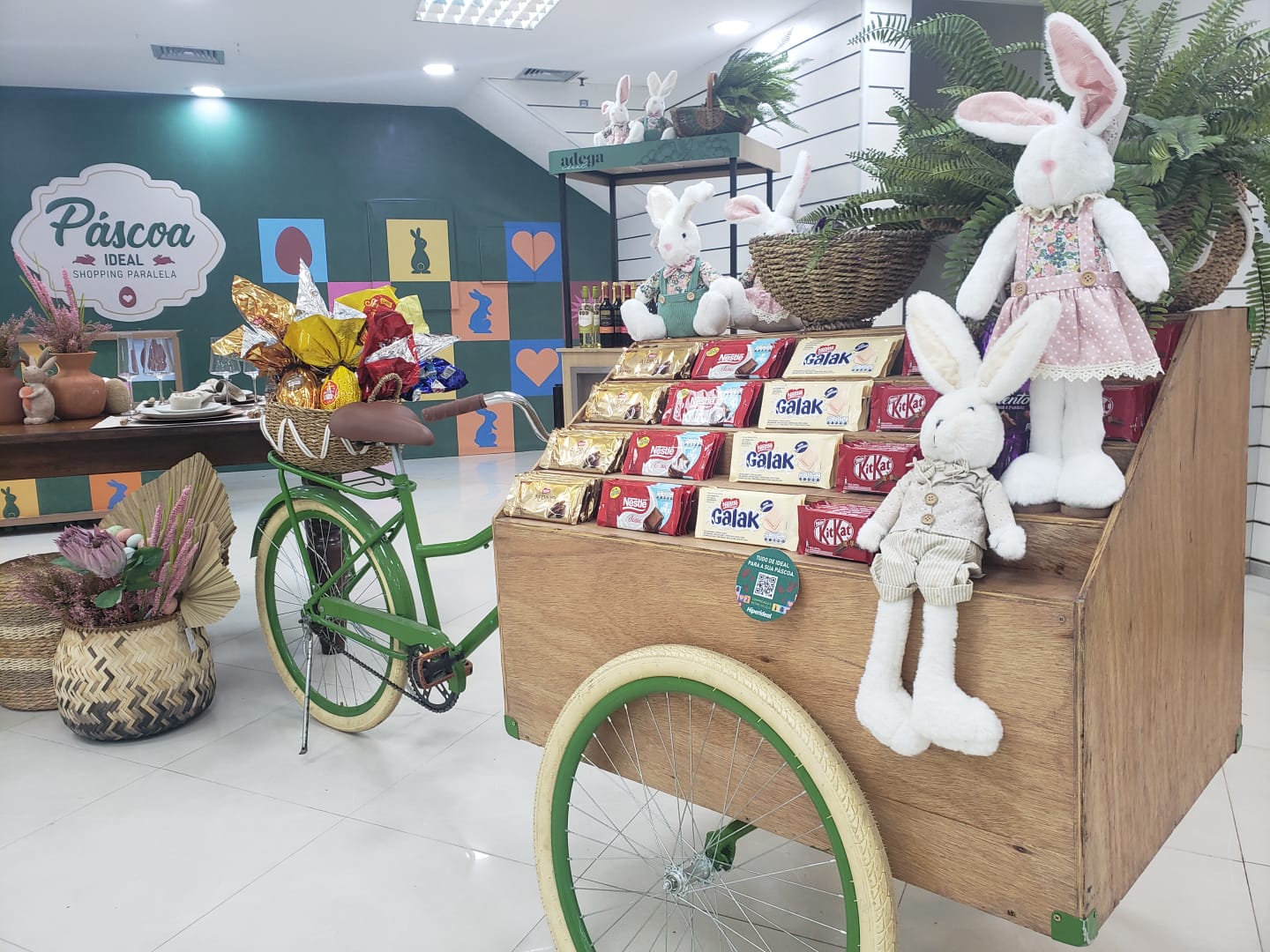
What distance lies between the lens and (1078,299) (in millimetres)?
1003

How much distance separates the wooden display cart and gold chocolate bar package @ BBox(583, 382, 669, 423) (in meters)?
0.27

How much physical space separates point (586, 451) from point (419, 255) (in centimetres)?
621

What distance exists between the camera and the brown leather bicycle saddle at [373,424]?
6.61 feet

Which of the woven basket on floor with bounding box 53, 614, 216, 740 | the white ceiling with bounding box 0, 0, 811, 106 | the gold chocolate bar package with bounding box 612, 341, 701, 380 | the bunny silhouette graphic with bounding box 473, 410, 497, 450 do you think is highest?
the white ceiling with bounding box 0, 0, 811, 106

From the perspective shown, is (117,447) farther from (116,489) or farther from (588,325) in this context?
(116,489)

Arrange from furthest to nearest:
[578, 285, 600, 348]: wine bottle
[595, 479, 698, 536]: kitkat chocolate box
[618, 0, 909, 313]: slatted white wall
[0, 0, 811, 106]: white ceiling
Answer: [0, 0, 811, 106]: white ceiling, [618, 0, 909, 313]: slatted white wall, [578, 285, 600, 348]: wine bottle, [595, 479, 698, 536]: kitkat chocolate box

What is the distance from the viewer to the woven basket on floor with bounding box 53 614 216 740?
7.55ft

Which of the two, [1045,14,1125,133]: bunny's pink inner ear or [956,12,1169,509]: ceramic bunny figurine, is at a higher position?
[1045,14,1125,133]: bunny's pink inner ear

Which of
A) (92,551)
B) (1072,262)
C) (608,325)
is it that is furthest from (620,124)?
(1072,262)

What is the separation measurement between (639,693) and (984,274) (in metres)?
0.68

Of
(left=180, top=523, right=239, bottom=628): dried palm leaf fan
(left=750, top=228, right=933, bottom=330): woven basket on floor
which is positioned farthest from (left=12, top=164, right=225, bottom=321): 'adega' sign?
(left=750, top=228, right=933, bottom=330): woven basket on floor

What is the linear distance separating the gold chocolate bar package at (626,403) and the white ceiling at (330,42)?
4014 millimetres


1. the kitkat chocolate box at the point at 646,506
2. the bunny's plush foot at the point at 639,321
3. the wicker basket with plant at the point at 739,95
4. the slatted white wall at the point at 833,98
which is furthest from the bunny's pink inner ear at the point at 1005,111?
the slatted white wall at the point at 833,98

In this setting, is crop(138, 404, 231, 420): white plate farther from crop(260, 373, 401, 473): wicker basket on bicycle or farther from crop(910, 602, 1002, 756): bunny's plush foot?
crop(910, 602, 1002, 756): bunny's plush foot
